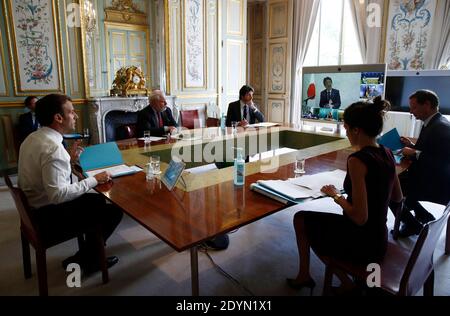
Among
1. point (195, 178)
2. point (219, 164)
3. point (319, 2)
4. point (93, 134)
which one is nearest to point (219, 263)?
point (195, 178)

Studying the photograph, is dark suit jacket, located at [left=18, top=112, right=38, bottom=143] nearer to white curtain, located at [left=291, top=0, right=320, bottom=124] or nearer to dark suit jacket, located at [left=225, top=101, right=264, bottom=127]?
dark suit jacket, located at [left=225, top=101, right=264, bottom=127]

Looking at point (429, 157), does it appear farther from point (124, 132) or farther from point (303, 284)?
point (124, 132)

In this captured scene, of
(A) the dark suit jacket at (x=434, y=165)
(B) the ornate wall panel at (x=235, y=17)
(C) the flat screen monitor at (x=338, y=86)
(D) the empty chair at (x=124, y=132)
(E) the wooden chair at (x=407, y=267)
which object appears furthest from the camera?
(B) the ornate wall panel at (x=235, y=17)

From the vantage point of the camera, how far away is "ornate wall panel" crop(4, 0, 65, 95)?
4031mm

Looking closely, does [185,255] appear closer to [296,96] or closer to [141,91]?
[141,91]

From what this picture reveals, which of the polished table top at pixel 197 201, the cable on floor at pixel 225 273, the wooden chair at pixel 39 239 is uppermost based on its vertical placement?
the polished table top at pixel 197 201

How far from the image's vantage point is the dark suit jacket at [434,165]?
221 centimetres

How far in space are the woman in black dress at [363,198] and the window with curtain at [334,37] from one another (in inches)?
174

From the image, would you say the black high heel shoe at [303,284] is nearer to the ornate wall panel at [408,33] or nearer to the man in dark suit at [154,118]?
the man in dark suit at [154,118]

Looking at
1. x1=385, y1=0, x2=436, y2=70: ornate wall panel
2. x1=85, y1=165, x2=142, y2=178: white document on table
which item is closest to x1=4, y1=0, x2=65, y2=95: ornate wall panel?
x1=85, y1=165, x2=142, y2=178: white document on table

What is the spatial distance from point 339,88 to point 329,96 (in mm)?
123

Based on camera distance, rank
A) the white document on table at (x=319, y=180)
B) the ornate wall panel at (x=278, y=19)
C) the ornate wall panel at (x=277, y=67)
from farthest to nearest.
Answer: the ornate wall panel at (x=277, y=67) → the ornate wall panel at (x=278, y=19) → the white document on table at (x=319, y=180)

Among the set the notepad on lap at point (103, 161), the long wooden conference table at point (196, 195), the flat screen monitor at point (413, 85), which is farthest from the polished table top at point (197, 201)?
the flat screen monitor at point (413, 85)

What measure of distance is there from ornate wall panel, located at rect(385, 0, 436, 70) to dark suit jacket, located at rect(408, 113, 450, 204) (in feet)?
9.57
